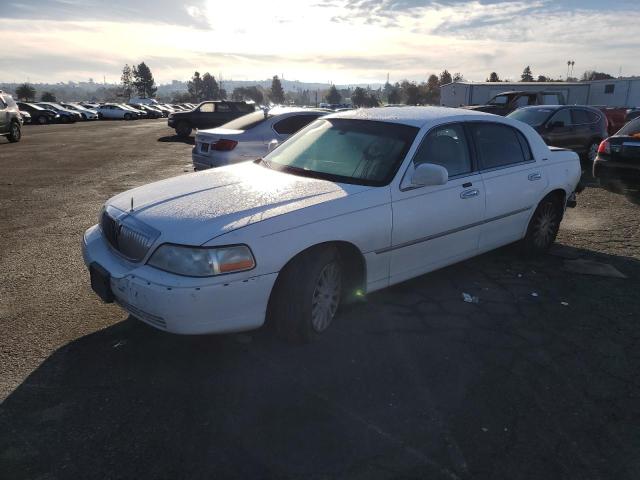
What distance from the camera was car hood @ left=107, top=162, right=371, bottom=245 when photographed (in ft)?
10.0

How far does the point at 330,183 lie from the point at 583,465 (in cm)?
237

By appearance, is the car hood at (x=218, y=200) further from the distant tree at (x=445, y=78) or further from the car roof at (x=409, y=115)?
the distant tree at (x=445, y=78)

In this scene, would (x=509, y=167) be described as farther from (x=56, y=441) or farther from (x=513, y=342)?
(x=56, y=441)

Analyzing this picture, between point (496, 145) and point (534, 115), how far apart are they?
315 inches

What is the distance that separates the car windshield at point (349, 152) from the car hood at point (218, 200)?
0.18 meters

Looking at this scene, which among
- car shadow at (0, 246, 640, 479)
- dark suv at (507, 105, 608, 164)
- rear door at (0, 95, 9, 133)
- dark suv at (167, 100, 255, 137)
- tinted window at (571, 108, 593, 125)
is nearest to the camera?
car shadow at (0, 246, 640, 479)

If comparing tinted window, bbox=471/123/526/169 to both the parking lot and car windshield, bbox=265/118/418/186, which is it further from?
the parking lot

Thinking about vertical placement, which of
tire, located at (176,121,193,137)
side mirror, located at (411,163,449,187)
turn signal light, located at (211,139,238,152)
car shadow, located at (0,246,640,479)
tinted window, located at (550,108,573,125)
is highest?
tinted window, located at (550,108,573,125)

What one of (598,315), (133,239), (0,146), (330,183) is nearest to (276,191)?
(330,183)

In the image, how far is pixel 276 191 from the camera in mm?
3588

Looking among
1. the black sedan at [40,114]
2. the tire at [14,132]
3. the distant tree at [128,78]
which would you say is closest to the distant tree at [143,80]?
the distant tree at [128,78]

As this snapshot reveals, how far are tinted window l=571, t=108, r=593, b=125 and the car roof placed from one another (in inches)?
337

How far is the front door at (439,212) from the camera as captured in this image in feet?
12.5

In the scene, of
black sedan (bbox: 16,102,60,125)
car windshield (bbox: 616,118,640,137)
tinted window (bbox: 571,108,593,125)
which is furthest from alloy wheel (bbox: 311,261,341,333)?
black sedan (bbox: 16,102,60,125)
